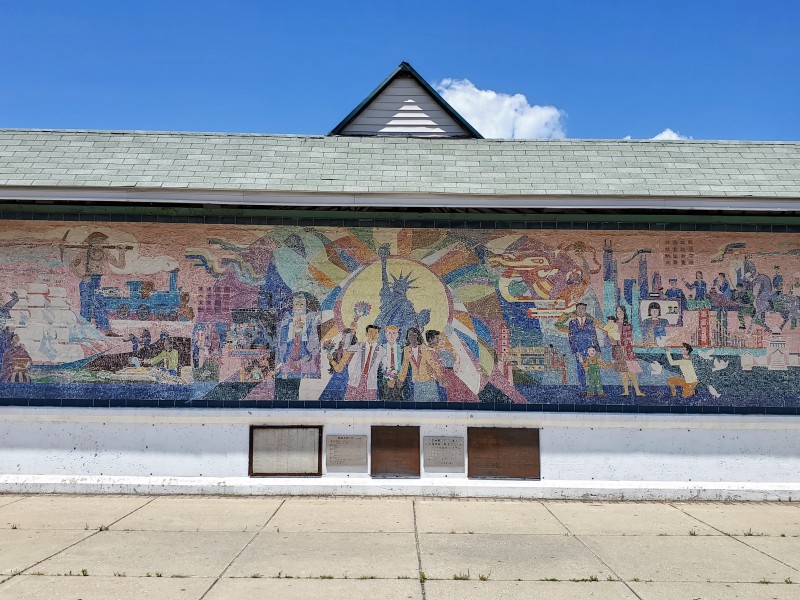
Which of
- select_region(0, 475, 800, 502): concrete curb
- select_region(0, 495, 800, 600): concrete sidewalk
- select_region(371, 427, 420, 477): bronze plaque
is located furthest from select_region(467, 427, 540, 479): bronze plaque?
select_region(371, 427, 420, 477): bronze plaque

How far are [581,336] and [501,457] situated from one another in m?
1.95

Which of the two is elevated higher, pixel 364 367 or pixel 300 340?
pixel 300 340

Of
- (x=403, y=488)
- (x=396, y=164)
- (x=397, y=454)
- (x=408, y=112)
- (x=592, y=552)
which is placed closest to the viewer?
(x=592, y=552)

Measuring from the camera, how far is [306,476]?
9.06 m

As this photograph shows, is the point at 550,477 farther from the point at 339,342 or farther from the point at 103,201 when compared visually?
the point at 103,201

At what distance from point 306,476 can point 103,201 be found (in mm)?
4418

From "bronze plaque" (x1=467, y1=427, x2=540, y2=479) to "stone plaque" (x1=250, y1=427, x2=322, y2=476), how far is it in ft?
6.78

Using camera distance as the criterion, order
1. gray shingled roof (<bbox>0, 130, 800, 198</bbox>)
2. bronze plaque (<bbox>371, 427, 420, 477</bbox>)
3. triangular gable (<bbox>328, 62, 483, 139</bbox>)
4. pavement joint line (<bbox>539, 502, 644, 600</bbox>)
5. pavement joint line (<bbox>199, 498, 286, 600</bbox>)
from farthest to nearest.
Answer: triangular gable (<bbox>328, 62, 483, 139</bbox>) < bronze plaque (<bbox>371, 427, 420, 477</bbox>) < gray shingled roof (<bbox>0, 130, 800, 198</bbox>) < pavement joint line (<bbox>539, 502, 644, 600</bbox>) < pavement joint line (<bbox>199, 498, 286, 600</bbox>)

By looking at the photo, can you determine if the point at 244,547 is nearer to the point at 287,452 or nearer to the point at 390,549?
the point at 390,549

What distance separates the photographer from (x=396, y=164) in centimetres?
948

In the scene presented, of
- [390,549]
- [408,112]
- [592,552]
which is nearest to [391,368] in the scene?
[390,549]

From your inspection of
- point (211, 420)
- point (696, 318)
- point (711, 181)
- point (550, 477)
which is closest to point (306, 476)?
point (211, 420)

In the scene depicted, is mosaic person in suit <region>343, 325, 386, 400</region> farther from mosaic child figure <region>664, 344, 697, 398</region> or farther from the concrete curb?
mosaic child figure <region>664, 344, 697, 398</region>

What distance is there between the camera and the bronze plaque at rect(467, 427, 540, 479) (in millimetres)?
9078
